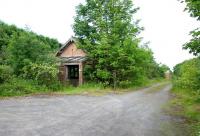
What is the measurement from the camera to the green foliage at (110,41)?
1268 inches

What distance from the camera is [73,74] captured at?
36.8 metres

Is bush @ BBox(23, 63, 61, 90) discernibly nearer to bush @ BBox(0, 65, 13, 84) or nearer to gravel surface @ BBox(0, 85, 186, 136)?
bush @ BBox(0, 65, 13, 84)

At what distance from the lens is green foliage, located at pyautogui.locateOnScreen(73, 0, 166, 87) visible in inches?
1268

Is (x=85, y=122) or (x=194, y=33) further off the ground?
(x=194, y=33)

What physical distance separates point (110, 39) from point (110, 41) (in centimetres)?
23

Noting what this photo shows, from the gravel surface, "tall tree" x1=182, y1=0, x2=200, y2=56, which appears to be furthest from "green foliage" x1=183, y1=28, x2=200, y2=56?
the gravel surface

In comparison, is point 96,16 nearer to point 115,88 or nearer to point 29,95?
point 115,88

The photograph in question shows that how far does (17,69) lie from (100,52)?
8.34 metres

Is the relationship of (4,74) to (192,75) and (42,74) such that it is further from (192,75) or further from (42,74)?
(192,75)

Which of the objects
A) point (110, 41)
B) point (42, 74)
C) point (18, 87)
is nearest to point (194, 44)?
point (18, 87)

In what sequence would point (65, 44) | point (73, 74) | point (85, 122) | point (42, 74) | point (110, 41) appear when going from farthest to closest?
point (73, 74) → point (65, 44) → point (110, 41) → point (42, 74) → point (85, 122)

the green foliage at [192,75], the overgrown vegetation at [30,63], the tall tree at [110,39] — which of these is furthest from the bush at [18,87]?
the green foliage at [192,75]

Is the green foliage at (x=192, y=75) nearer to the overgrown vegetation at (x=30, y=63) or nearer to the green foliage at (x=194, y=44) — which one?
the green foliage at (x=194, y=44)

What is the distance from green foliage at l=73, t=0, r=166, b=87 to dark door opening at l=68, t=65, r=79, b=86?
2389mm
